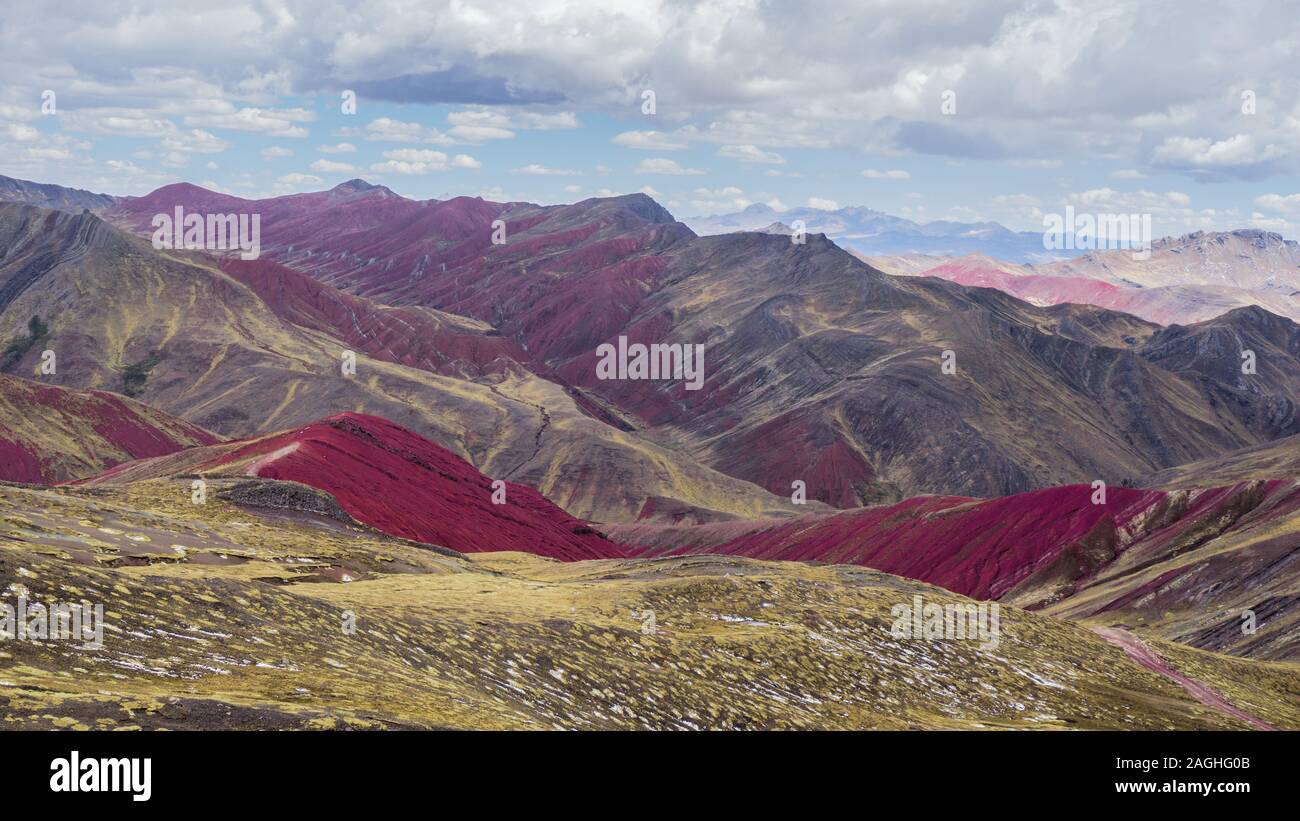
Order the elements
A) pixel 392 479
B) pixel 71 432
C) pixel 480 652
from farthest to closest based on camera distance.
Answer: pixel 71 432, pixel 392 479, pixel 480 652

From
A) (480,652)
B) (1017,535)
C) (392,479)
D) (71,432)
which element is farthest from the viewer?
(71,432)

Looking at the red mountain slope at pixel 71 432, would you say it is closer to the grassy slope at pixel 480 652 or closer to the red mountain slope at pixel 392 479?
the red mountain slope at pixel 392 479

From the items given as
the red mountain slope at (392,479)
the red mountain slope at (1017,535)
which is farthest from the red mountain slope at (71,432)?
the red mountain slope at (1017,535)

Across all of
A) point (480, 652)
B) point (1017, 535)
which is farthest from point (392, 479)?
point (480, 652)

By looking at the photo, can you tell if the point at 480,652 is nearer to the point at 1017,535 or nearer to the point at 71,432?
the point at 1017,535

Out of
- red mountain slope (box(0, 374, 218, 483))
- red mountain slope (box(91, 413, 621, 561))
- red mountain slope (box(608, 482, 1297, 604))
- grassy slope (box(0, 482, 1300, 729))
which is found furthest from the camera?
red mountain slope (box(0, 374, 218, 483))

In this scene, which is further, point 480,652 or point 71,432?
point 71,432

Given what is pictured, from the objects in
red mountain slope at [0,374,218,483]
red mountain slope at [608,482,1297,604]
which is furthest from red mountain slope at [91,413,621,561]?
red mountain slope at [0,374,218,483]

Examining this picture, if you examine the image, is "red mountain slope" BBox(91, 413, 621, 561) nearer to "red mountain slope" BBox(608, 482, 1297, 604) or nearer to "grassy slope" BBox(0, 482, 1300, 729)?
"red mountain slope" BBox(608, 482, 1297, 604)
